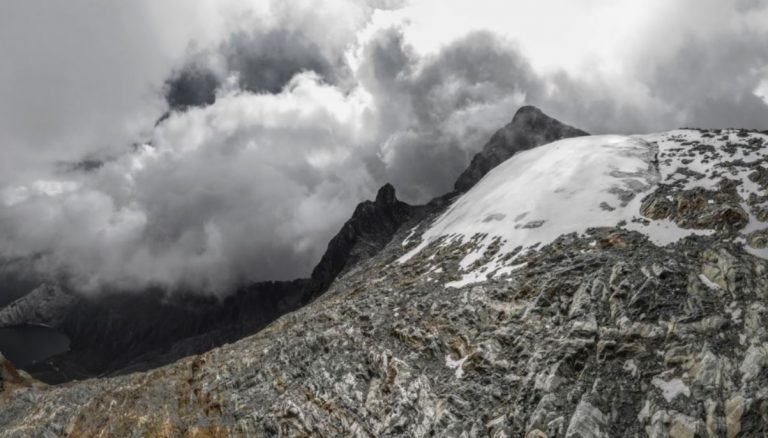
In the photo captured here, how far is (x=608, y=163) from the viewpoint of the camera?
8831cm

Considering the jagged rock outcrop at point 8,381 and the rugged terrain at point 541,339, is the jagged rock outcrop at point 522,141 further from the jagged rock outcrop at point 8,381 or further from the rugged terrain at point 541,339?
the jagged rock outcrop at point 8,381

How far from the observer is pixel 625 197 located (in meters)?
72.7

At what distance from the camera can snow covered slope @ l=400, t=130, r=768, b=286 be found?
6009 cm

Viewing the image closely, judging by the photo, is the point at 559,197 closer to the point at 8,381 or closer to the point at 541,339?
the point at 541,339

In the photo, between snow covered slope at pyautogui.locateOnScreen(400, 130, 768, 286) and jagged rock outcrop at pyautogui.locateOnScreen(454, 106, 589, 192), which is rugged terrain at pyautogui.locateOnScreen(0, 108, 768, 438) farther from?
jagged rock outcrop at pyautogui.locateOnScreen(454, 106, 589, 192)

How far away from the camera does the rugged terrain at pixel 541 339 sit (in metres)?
40.1

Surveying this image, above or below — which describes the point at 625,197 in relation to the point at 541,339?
above

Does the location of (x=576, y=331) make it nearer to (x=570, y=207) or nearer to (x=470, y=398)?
(x=470, y=398)

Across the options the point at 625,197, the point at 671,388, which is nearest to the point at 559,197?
the point at 625,197

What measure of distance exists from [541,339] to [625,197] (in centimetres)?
3539

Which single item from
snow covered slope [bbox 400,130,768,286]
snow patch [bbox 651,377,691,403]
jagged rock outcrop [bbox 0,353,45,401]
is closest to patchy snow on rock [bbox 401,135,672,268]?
snow covered slope [bbox 400,130,768,286]

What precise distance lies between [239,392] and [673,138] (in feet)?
305

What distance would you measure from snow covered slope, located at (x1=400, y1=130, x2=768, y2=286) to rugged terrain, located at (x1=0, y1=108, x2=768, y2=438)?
347 millimetres

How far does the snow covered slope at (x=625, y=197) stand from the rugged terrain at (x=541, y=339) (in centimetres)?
35
